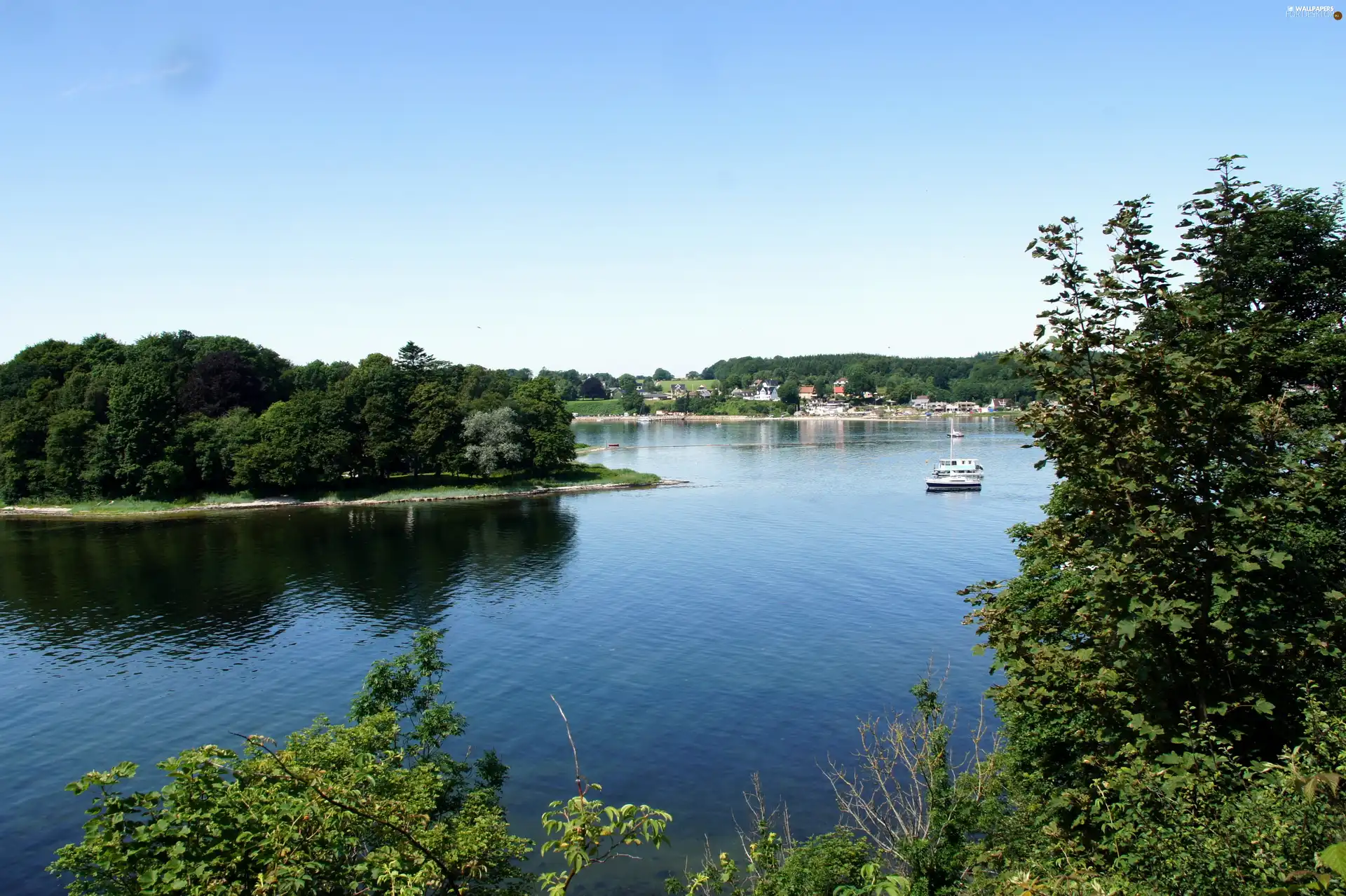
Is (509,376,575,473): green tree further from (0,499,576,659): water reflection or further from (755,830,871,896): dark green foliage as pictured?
(755,830,871,896): dark green foliage

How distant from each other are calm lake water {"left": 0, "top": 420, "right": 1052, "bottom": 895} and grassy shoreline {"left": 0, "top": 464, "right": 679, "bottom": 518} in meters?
4.40

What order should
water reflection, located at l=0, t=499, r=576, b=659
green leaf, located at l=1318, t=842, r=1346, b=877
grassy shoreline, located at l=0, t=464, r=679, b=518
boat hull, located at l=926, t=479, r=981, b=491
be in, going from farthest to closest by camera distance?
boat hull, located at l=926, t=479, r=981, b=491, grassy shoreline, located at l=0, t=464, r=679, b=518, water reflection, located at l=0, t=499, r=576, b=659, green leaf, located at l=1318, t=842, r=1346, b=877

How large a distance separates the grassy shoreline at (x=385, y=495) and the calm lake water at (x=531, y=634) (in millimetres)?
4401

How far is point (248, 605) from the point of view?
47.6 metres

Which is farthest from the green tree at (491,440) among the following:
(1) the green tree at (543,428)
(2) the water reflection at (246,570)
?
(2) the water reflection at (246,570)

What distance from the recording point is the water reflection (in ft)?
143

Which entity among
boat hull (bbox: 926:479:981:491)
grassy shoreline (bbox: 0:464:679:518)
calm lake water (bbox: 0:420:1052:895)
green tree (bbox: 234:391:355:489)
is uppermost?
green tree (bbox: 234:391:355:489)

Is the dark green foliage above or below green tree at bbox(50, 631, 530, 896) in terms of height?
below

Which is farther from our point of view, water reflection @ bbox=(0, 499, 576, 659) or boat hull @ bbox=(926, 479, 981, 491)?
boat hull @ bbox=(926, 479, 981, 491)

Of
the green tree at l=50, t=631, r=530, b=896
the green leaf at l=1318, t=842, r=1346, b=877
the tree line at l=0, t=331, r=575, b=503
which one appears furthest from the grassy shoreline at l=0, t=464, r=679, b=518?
the green leaf at l=1318, t=842, r=1346, b=877

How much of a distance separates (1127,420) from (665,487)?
3410 inches

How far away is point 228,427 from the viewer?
284 ft

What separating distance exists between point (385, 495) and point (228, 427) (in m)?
17.3

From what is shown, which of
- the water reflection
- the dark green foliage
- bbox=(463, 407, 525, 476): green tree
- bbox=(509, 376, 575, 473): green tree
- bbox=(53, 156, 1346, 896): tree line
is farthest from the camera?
bbox=(509, 376, 575, 473): green tree
